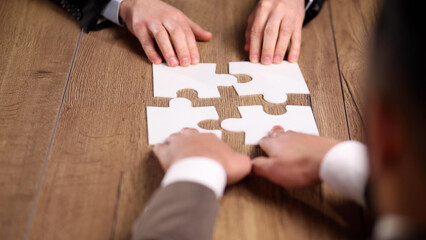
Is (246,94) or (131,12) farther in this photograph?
(131,12)

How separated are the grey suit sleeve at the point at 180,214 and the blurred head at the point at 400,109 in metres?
0.38

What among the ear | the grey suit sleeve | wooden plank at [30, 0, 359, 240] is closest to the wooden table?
wooden plank at [30, 0, 359, 240]

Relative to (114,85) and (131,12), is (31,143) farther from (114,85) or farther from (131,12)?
(131,12)

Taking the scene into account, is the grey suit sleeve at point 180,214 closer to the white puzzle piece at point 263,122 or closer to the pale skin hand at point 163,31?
the white puzzle piece at point 263,122

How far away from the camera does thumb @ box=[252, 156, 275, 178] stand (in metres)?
1.21

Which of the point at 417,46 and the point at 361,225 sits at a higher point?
the point at 417,46

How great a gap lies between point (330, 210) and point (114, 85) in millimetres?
724

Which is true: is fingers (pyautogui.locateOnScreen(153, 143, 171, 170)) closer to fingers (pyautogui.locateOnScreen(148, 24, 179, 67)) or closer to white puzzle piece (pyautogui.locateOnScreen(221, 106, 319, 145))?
white puzzle piece (pyautogui.locateOnScreen(221, 106, 319, 145))

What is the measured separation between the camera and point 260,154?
131 cm

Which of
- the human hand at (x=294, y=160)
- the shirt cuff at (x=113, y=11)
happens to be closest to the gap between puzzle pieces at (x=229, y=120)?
the human hand at (x=294, y=160)

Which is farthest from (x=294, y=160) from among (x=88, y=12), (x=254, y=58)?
(x=88, y=12)

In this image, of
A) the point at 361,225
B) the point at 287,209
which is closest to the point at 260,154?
the point at 287,209

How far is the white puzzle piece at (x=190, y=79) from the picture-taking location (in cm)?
150

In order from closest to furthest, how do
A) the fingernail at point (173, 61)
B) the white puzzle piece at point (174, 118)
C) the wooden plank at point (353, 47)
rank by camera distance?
the white puzzle piece at point (174, 118) → the wooden plank at point (353, 47) → the fingernail at point (173, 61)
